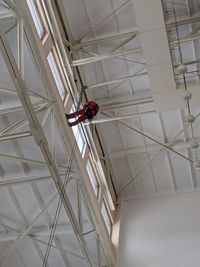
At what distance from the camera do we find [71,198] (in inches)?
579

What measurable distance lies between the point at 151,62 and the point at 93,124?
14.6 ft

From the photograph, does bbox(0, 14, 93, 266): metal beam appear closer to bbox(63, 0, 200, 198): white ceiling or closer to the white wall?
bbox(63, 0, 200, 198): white ceiling

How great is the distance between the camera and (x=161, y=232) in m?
17.5

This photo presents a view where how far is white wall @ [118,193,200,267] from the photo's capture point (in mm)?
16562

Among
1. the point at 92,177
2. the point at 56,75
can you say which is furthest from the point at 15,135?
the point at 92,177

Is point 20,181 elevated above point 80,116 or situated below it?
below

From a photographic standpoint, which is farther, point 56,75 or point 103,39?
point 103,39

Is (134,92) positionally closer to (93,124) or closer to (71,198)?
(93,124)

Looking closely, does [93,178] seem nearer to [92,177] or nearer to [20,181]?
[92,177]

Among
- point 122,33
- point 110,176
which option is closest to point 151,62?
point 122,33

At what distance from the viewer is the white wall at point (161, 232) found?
16562 mm

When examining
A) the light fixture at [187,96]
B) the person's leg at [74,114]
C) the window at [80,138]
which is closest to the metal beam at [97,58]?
the window at [80,138]

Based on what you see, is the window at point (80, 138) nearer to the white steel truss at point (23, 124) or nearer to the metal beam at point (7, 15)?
the white steel truss at point (23, 124)

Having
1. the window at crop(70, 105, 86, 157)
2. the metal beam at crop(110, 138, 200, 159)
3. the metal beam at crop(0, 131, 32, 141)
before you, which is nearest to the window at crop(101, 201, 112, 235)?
the metal beam at crop(110, 138, 200, 159)
